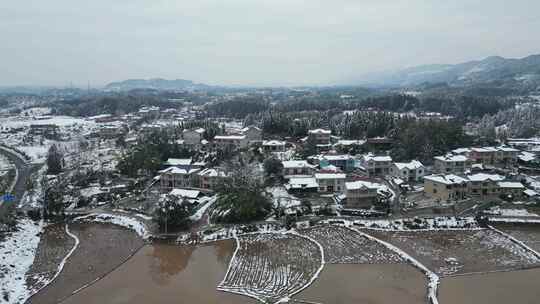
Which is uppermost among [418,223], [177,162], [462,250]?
[177,162]

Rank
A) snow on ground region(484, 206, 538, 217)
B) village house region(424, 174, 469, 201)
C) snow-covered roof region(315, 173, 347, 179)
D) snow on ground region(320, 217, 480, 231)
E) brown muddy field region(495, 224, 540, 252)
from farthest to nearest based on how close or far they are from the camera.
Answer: snow-covered roof region(315, 173, 347, 179)
village house region(424, 174, 469, 201)
snow on ground region(484, 206, 538, 217)
snow on ground region(320, 217, 480, 231)
brown muddy field region(495, 224, 540, 252)

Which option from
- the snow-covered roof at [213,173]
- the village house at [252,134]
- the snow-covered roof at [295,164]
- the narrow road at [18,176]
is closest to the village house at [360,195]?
the snow-covered roof at [295,164]

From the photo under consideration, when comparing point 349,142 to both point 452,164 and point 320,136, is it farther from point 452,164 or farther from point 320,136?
point 452,164

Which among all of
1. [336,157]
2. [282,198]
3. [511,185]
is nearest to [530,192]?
[511,185]

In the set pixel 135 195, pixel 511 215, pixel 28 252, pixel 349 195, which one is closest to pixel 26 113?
pixel 135 195

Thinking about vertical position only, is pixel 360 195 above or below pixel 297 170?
below

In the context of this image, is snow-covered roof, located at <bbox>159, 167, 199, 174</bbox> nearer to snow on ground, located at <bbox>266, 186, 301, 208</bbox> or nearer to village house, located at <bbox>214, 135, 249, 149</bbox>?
snow on ground, located at <bbox>266, 186, 301, 208</bbox>

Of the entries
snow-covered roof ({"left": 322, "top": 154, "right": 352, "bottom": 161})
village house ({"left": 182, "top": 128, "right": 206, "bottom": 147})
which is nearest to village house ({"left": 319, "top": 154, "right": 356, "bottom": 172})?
snow-covered roof ({"left": 322, "top": 154, "right": 352, "bottom": 161})
